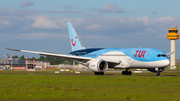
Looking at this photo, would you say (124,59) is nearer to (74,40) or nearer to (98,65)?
(98,65)

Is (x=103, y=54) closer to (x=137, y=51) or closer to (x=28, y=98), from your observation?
(x=137, y=51)

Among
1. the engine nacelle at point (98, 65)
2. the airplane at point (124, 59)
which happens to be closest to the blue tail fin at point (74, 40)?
the airplane at point (124, 59)

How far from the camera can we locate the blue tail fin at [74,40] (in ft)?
184

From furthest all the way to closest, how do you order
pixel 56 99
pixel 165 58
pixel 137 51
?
pixel 137 51
pixel 165 58
pixel 56 99

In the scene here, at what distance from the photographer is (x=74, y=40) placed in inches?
2233

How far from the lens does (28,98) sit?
54.5ft

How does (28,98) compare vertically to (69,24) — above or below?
below

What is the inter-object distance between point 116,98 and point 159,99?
247 cm

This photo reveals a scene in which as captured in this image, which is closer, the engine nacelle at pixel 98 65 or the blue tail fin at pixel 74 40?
the engine nacelle at pixel 98 65

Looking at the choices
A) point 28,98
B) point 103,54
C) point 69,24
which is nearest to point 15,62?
point 69,24

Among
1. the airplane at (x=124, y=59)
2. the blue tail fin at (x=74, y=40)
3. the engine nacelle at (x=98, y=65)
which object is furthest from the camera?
the blue tail fin at (x=74, y=40)

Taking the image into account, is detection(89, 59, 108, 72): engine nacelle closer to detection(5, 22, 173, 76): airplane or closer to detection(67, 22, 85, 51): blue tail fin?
detection(5, 22, 173, 76): airplane

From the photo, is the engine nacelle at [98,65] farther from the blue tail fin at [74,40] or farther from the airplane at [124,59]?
the blue tail fin at [74,40]

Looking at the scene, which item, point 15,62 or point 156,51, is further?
point 15,62
